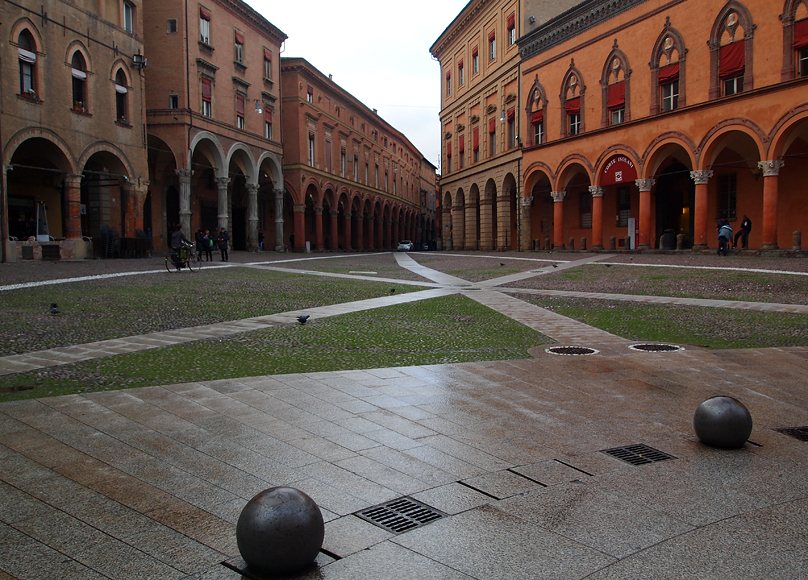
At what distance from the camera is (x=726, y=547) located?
2.65 metres

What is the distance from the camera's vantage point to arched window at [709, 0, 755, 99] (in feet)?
80.1

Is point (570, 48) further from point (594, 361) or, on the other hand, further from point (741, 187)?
point (594, 361)

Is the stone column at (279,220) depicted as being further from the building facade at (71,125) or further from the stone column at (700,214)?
the stone column at (700,214)

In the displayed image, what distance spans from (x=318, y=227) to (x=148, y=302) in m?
37.4

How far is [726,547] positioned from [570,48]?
3515 centimetres

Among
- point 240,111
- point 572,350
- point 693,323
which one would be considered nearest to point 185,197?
point 240,111

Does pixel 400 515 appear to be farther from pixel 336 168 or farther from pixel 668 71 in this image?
pixel 336 168

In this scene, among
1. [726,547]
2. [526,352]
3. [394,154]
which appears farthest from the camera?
[394,154]

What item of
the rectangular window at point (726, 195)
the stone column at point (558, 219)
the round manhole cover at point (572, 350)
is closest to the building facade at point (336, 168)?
the stone column at point (558, 219)

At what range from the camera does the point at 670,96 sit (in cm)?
2852

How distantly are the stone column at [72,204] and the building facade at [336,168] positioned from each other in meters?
20.9

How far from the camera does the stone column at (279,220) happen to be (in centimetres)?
4309

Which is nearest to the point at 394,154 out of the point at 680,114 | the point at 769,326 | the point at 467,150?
the point at 467,150

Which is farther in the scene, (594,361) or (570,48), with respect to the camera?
(570,48)
